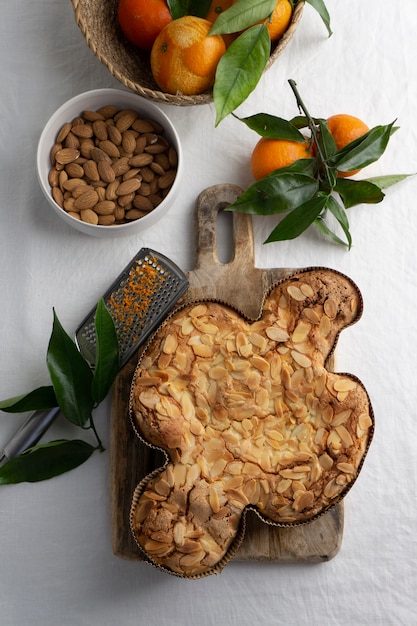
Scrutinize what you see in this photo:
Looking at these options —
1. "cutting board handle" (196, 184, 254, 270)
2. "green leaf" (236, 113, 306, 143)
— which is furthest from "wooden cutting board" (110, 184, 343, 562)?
"green leaf" (236, 113, 306, 143)

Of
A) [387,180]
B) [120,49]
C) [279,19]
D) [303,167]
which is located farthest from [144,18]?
[387,180]

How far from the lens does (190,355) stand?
94 centimetres

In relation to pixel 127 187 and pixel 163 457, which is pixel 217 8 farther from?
pixel 163 457

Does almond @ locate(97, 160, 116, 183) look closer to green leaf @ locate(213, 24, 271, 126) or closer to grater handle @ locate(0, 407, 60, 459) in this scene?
green leaf @ locate(213, 24, 271, 126)

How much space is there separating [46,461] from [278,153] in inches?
21.4

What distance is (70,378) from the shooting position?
0.99 meters

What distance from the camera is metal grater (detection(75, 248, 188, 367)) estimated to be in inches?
39.8

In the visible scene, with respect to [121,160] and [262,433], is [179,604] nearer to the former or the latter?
[262,433]

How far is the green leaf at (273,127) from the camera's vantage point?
1005 mm

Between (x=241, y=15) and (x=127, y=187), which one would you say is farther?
(x=127, y=187)

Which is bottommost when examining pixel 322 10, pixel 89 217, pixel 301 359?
pixel 301 359

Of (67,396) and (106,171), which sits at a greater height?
(106,171)

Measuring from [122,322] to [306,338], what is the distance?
26cm

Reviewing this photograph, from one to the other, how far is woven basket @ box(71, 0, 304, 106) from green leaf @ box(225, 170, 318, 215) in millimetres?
141
